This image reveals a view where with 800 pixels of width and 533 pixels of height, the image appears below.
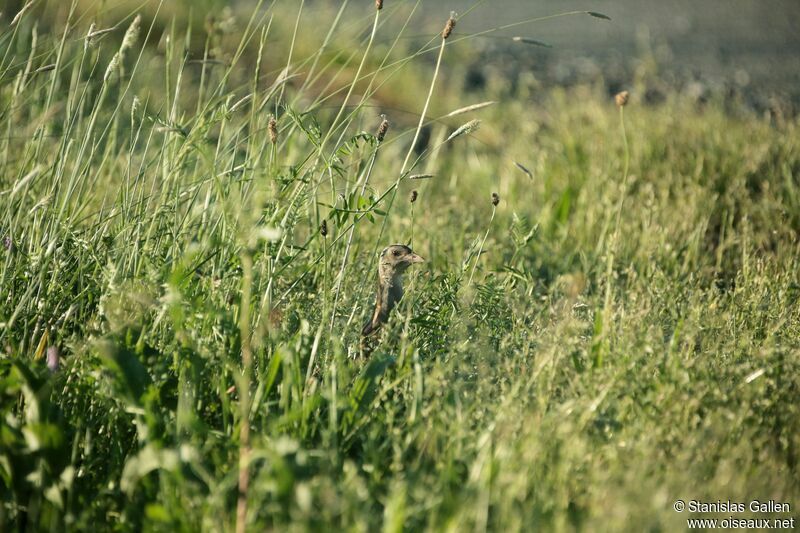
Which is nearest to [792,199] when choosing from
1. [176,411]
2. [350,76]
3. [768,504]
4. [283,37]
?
[768,504]

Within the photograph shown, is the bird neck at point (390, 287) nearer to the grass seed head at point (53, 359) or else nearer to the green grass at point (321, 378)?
the green grass at point (321, 378)

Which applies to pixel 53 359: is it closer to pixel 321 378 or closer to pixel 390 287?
pixel 321 378

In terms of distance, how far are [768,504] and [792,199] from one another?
2.68m

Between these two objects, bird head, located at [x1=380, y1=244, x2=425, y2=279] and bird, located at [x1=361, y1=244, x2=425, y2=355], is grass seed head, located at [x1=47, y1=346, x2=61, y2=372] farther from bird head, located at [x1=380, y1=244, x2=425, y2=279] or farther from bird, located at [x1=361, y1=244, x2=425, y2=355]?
bird head, located at [x1=380, y1=244, x2=425, y2=279]

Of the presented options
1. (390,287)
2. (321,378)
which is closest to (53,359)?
(321,378)

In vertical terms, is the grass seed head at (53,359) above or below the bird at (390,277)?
above

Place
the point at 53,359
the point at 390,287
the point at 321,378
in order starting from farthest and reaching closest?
the point at 390,287, the point at 321,378, the point at 53,359

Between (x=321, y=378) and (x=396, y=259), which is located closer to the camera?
(x=321, y=378)

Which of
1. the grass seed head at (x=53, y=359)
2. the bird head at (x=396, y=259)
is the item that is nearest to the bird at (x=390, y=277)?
the bird head at (x=396, y=259)

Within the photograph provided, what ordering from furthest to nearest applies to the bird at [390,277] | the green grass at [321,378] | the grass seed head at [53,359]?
the bird at [390,277], the grass seed head at [53,359], the green grass at [321,378]

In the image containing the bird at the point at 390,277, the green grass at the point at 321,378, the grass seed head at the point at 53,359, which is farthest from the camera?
the bird at the point at 390,277

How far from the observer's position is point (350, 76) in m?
7.96

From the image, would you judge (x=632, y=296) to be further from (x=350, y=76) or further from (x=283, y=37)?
(x=283, y=37)

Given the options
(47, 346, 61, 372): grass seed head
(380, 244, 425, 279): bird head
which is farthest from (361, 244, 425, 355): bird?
(47, 346, 61, 372): grass seed head
